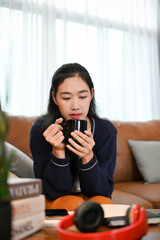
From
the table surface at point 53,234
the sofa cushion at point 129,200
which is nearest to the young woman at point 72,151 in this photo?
the sofa cushion at point 129,200

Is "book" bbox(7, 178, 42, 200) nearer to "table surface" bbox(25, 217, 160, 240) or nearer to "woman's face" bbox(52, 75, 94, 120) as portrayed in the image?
"table surface" bbox(25, 217, 160, 240)

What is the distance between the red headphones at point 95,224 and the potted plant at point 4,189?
0.11 m

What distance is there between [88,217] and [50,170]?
27.6 inches

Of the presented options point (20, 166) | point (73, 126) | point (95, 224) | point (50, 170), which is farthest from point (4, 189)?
point (20, 166)

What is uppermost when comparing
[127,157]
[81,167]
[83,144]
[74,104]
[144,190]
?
[74,104]

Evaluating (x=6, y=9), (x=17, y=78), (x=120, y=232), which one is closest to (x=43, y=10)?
(x=6, y=9)

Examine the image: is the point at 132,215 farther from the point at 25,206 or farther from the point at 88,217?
the point at 25,206

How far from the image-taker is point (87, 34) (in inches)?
109

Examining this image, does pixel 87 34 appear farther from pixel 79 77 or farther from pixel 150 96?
pixel 79 77

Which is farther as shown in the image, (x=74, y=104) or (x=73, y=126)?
(x=74, y=104)

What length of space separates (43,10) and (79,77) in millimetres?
1482

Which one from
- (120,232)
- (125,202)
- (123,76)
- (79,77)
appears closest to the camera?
(120,232)

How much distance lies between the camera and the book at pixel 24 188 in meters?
0.58

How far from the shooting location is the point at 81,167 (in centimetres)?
125
